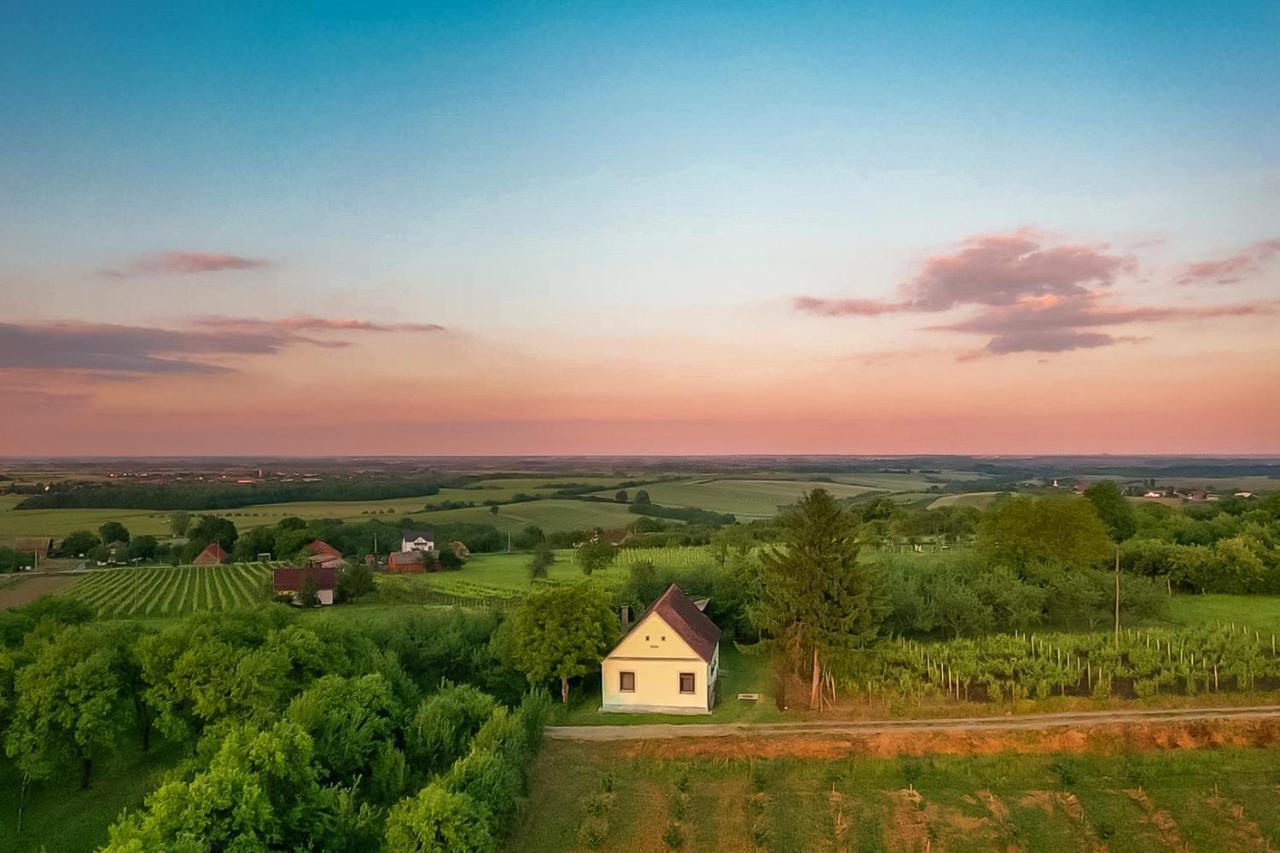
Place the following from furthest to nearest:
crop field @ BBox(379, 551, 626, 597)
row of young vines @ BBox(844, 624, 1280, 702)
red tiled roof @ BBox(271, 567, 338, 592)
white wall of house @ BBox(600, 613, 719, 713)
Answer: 1. crop field @ BBox(379, 551, 626, 597)
2. red tiled roof @ BBox(271, 567, 338, 592)
3. row of young vines @ BBox(844, 624, 1280, 702)
4. white wall of house @ BBox(600, 613, 719, 713)

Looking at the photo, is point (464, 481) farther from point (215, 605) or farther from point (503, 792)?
point (503, 792)

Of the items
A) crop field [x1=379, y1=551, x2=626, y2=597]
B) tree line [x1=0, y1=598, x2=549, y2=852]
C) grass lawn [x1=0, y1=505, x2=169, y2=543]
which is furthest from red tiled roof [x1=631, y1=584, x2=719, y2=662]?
grass lawn [x1=0, y1=505, x2=169, y2=543]

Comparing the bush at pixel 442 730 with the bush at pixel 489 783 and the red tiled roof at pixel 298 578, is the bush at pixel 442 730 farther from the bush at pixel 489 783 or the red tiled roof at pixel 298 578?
the red tiled roof at pixel 298 578

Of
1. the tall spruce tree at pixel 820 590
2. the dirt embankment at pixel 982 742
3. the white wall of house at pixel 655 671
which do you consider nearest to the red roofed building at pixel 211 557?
the white wall of house at pixel 655 671

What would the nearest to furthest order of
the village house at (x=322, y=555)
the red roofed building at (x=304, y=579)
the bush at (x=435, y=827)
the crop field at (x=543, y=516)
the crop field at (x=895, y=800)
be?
1. the bush at (x=435, y=827)
2. the crop field at (x=895, y=800)
3. the red roofed building at (x=304, y=579)
4. the village house at (x=322, y=555)
5. the crop field at (x=543, y=516)

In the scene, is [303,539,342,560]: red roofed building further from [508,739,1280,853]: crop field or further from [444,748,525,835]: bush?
[444,748,525,835]: bush

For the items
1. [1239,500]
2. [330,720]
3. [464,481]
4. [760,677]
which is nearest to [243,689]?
[330,720]
